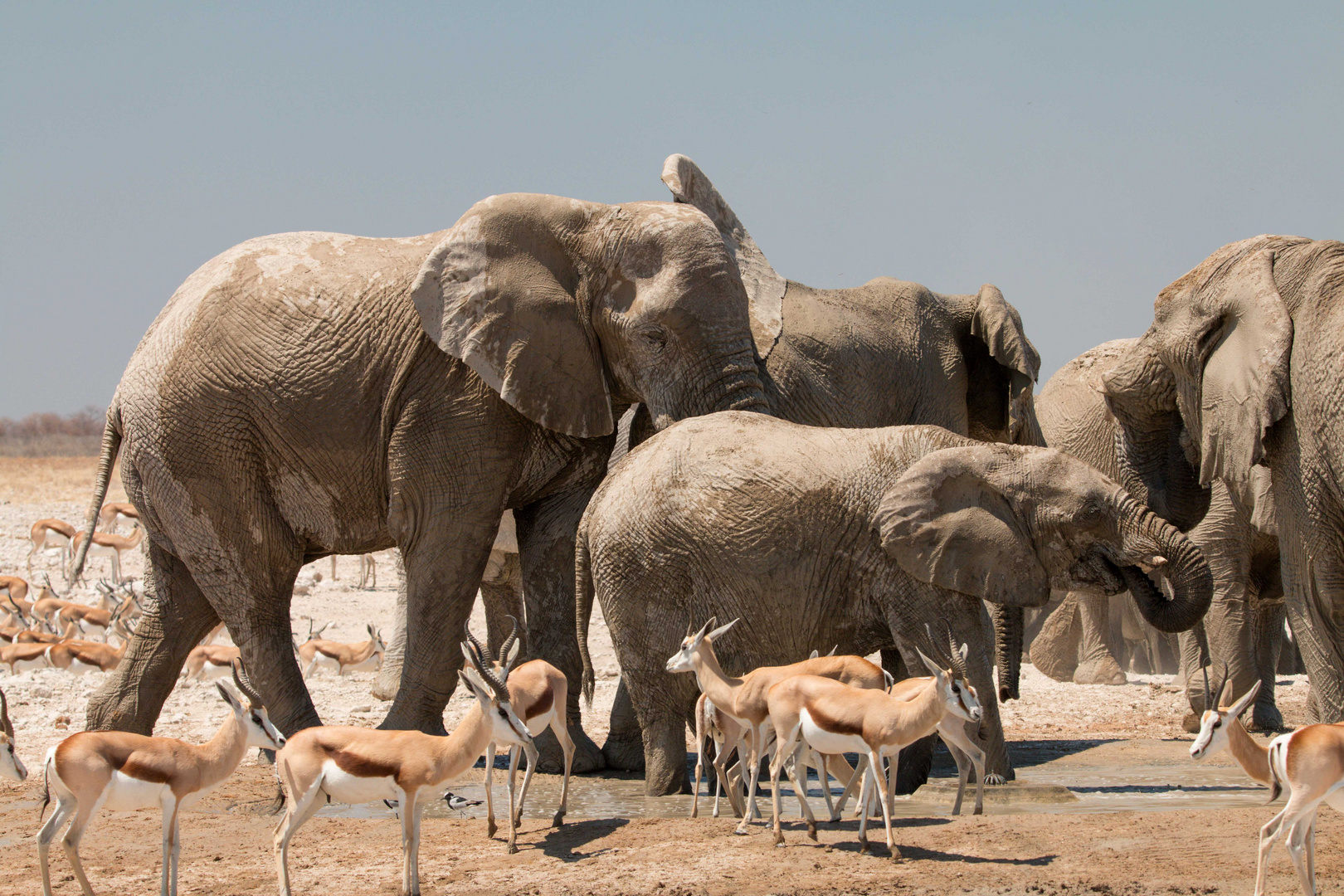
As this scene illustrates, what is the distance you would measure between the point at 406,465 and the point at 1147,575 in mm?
4280

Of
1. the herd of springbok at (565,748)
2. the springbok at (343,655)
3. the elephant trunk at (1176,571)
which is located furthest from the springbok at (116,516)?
the elephant trunk at (1176,571)

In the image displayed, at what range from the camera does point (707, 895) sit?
625cm

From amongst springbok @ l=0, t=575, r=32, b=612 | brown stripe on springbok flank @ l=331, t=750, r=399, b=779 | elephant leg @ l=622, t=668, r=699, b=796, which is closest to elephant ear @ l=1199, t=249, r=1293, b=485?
elephant leg @ l=622, t=668, r=699, b=796

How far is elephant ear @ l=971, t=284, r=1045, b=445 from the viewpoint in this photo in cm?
1302

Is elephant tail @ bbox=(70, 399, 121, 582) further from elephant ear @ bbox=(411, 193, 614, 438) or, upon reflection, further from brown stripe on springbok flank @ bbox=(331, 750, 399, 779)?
brown stripe on springbok flank @ bbox=(331, 750, 399, 779)

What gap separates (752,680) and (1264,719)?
16.1ft

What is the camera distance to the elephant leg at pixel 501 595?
1328 centimetres

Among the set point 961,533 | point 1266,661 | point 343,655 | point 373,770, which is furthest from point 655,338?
point 343,655

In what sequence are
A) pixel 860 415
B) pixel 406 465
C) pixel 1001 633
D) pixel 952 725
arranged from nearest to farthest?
1. pixel 952 725
2. pixel 406 465
3. pixel 1001 633
4. pixel 860 415

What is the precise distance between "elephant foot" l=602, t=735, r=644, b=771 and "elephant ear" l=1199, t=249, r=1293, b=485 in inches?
157

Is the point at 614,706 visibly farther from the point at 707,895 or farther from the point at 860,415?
the point at 707,895

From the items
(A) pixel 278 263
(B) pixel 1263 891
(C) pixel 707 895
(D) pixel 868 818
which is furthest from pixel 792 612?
(A) pixel 278 263

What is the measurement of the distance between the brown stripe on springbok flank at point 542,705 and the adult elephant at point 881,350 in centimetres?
377

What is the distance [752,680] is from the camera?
7617 millimetres
